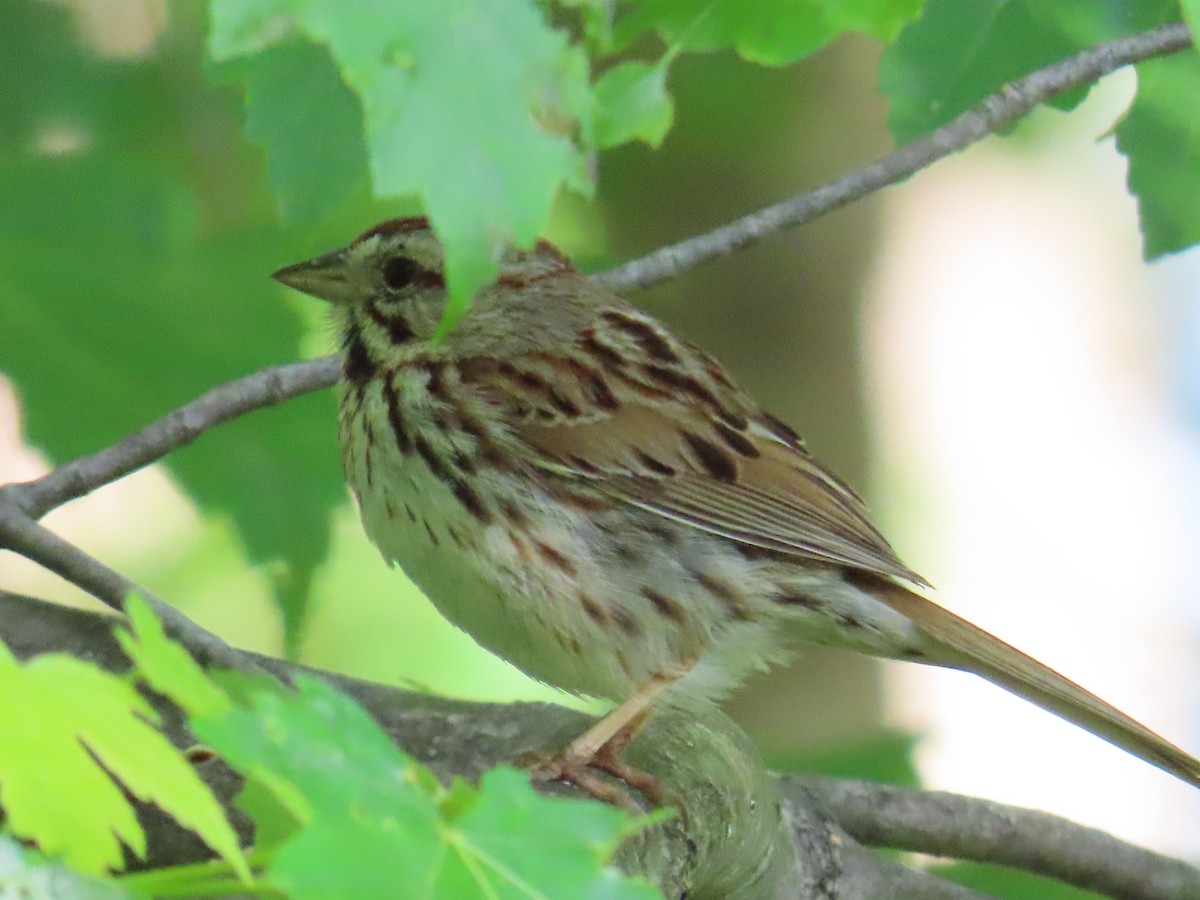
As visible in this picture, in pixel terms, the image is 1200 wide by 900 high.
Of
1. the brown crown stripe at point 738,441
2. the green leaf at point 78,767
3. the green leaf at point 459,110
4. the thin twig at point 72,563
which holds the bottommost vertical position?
the green leaf at point 78,767

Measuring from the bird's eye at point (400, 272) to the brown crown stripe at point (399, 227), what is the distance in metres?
0.04

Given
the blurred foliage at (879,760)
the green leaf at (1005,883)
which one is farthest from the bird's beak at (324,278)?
the green leaf at (1005,883)

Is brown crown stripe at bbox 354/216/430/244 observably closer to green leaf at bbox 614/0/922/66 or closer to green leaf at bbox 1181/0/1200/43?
green leaf at bbox 614/0/922/66

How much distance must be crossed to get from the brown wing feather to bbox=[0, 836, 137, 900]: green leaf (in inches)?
55.2

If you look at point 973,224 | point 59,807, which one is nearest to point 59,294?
point 59,807

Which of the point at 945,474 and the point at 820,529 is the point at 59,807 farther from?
the point at 945,474

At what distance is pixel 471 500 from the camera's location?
226 cm

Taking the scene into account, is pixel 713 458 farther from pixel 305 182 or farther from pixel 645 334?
pixel 305 182

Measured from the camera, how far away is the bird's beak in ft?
7.97

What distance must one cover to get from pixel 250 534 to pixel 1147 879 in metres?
1.49

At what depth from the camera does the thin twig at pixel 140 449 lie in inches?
82.7

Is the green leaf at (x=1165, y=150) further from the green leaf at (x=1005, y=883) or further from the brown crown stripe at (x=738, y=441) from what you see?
the green leaf at (x=1005, y=883)

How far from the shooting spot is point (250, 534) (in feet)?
7.58

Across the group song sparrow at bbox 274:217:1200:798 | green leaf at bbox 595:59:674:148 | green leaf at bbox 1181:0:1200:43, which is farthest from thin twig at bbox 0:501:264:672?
green leaf at bbox 1181:0:1200:43
